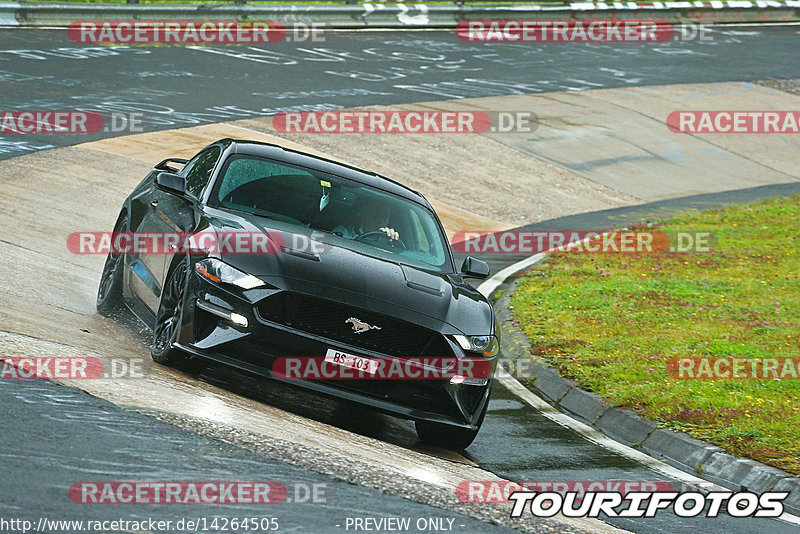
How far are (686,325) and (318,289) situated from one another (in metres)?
6.10

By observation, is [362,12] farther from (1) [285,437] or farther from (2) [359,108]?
(1) [285,437]

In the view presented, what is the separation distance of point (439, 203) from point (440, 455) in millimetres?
11166

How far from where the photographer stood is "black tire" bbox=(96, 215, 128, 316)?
372 inches

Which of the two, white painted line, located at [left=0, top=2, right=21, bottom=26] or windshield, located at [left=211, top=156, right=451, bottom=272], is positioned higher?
white painted line, located at [left=0, top=2, right=21, bottom=26]

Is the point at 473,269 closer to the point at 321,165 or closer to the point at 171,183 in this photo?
the point at 321,165

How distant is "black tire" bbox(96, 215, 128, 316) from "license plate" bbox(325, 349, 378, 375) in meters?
3.12

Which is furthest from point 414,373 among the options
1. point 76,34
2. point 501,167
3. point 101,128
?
point 76,34

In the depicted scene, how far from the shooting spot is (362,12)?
29.8 metres
